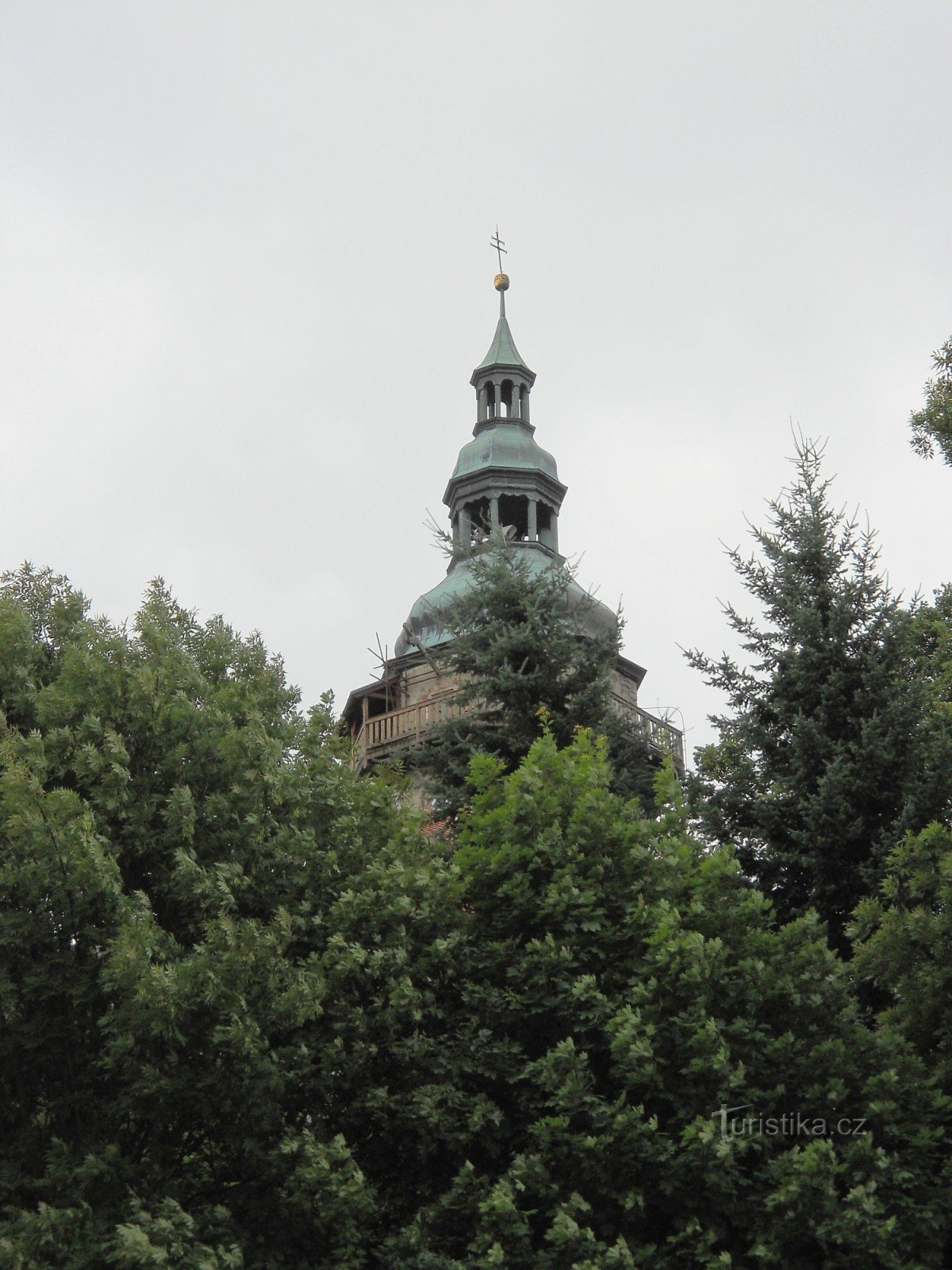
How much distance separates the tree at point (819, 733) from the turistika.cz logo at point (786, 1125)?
4.04 meters

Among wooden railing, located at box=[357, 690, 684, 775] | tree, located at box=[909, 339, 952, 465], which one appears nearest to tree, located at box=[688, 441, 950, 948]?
tree, located at box=[909, 339, 952, 465]

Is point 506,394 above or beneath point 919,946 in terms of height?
above

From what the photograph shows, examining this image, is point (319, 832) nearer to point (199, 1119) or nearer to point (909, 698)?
point (199, 1119)

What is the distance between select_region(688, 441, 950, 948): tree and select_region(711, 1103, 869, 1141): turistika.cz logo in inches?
159

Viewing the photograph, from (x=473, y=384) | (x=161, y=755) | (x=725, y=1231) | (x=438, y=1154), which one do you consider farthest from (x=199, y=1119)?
(x=473, y=384)

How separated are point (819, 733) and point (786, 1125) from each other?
19.6 ft

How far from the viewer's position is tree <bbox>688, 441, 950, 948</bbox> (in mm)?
22172

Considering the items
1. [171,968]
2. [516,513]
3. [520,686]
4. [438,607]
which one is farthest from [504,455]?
[171,968]

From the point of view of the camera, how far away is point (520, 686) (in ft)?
84.7

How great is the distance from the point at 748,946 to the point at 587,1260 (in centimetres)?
436

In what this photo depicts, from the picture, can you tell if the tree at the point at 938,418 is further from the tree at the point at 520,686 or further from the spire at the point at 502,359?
the spire at the point at 502,359

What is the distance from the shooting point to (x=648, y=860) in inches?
780

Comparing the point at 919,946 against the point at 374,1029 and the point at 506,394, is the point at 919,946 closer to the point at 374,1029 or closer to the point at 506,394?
the point at 374,1029

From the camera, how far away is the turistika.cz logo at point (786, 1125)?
57.9ft
